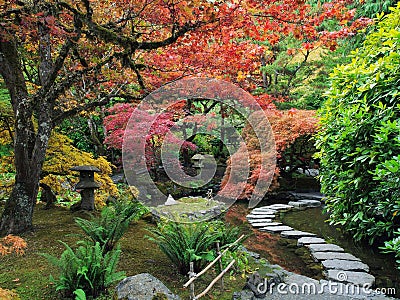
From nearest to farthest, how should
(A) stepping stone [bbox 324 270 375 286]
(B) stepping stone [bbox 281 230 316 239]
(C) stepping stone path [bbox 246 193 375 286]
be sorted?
1. (A) stepping stone [bbox 324 270 375 286]
2. (C) stepping stone path [bbox 246 193 375 286]
3. (B) stepping stone [bbox 281 230 316 239]

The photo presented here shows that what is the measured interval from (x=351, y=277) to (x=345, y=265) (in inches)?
16.6

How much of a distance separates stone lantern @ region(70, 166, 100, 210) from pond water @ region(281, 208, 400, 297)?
420 cm

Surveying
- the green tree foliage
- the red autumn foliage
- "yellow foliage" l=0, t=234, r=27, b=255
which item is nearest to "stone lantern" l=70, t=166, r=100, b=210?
"yellow foliage" l=0, t=234, r=27, b=255

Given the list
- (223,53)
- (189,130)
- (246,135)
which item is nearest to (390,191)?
(223,53)

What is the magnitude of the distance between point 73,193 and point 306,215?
680 centimetres

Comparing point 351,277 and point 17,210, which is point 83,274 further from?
point 351,277

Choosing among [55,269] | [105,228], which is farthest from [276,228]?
[55,269]

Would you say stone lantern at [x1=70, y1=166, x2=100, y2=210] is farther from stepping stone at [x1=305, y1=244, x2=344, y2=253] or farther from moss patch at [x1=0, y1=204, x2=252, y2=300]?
stepping stone at [x1=305, y1=244, x2=344, y2=253]

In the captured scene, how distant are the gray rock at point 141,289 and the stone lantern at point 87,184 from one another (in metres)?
3.35

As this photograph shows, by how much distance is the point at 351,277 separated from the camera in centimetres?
386

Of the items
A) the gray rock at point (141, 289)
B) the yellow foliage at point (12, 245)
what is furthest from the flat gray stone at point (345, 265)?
the yellow foliage at point (12, 245)

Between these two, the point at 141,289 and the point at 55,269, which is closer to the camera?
the point at 141,289

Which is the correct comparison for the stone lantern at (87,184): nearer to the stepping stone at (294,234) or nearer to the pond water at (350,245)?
the stepping stone at (294,234)

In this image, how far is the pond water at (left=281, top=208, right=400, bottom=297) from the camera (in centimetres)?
398
